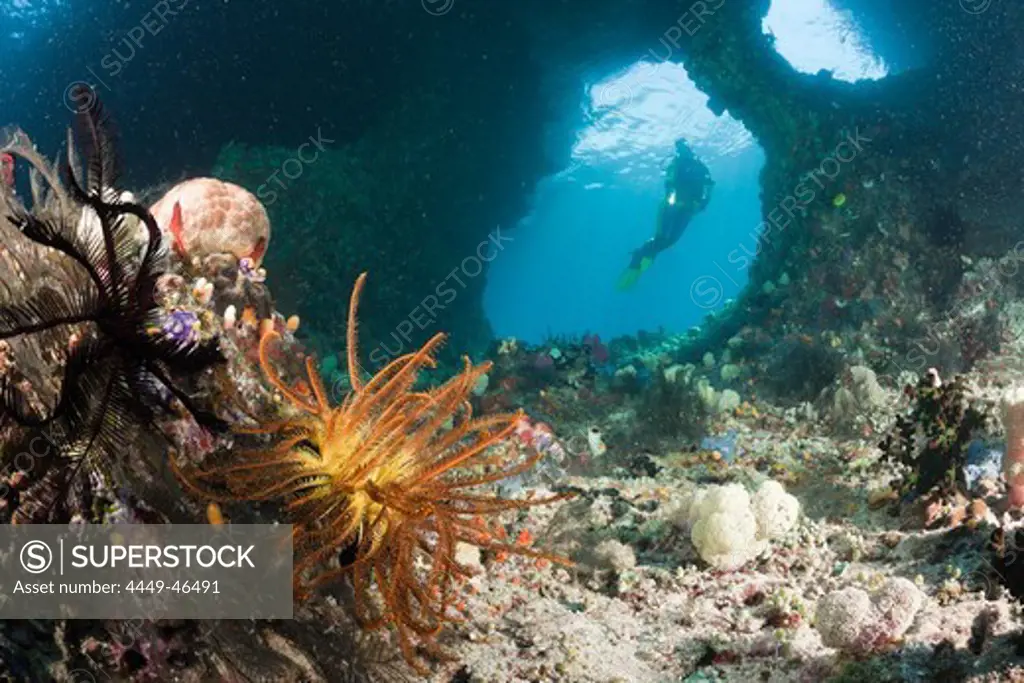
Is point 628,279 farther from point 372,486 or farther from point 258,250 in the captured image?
point 372,486

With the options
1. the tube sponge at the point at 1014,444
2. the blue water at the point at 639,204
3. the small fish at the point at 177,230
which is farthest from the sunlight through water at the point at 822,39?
the small fish at the point at 177,230

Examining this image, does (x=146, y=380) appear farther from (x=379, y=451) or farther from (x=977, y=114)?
(x=977, y=114)

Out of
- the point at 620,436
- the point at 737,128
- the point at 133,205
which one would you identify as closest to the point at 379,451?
the point at 133,205

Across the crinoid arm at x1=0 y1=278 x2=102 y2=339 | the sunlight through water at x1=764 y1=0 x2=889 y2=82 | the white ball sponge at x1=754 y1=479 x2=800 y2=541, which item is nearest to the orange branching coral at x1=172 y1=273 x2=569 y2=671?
the crinoid arm at x1=0 y1=278 x2=102 y2=339

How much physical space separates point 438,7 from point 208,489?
1635 centimetres

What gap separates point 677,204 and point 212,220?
2311 centimetres

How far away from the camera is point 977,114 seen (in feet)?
44.6

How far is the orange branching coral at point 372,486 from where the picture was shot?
2914mm

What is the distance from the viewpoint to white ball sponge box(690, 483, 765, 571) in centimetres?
446

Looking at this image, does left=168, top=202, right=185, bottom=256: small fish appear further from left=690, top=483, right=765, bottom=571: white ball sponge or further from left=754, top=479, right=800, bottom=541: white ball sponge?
left=754, top=479, right=800, bottom=541: white ball sponge

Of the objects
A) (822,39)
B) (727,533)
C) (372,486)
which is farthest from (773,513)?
(822,39)

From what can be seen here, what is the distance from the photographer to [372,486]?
9.94ft

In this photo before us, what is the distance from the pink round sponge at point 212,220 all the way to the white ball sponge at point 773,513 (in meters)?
4.31

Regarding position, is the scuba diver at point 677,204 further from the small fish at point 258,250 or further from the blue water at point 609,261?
the blue water at point 609,261
